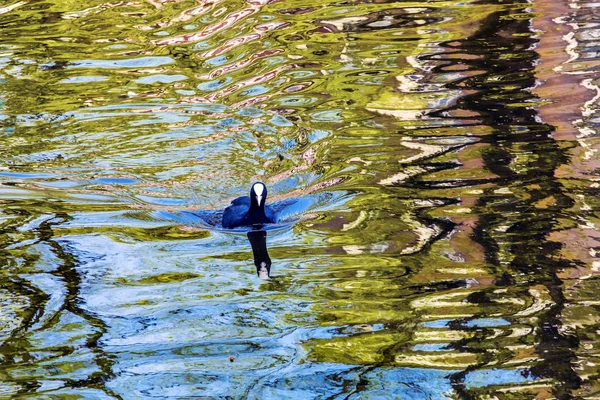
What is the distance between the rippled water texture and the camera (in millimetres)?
6410

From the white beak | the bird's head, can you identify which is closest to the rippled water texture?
the white beak

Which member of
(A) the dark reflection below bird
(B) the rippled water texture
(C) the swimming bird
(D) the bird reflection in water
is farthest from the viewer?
(C) the swimming bird

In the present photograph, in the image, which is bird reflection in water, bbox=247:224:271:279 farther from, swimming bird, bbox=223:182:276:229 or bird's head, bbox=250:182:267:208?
bird's head, bbox=250:182:267:208

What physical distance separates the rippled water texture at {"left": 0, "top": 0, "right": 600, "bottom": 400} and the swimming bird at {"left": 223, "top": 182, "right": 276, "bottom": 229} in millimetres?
158

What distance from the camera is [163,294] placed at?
7.64m

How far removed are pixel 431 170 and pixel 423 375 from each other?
445 cm

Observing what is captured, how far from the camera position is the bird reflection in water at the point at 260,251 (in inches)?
318

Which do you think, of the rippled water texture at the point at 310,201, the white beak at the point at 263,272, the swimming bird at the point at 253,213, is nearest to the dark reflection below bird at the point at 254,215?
the swimming bird at the point at 253,213

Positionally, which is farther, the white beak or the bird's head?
the bird's head

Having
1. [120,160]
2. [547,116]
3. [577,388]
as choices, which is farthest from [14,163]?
[577,388]

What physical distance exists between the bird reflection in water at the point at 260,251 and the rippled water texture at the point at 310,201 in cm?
10

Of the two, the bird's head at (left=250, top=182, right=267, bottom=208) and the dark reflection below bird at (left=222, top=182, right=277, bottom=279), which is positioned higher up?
the bird's head at (left=250, top=182, right=267, bottom=208)

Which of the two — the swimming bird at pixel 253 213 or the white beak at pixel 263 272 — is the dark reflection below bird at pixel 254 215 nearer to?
the swimming bird at pixel 253 213

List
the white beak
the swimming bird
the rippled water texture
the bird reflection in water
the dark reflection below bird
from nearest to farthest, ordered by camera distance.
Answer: the rippled water texture < the white beak < the bird reflection in water < the dark reflection below bird < the swimming bird
